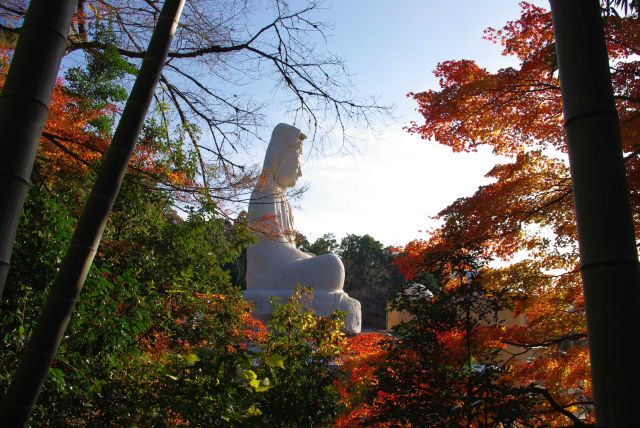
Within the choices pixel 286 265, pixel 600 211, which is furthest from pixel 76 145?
pixel 286 265

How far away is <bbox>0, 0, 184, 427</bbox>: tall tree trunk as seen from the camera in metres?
1.85

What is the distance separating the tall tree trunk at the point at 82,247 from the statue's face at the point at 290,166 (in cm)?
1254

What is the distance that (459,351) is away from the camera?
167 inches

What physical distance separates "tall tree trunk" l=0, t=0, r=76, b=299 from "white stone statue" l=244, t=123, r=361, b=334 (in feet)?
38.5

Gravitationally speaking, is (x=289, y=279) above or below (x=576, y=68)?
above

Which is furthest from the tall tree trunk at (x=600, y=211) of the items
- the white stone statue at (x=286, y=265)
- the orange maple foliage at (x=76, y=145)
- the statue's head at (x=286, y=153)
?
the statue's head at (x=286, y=153)

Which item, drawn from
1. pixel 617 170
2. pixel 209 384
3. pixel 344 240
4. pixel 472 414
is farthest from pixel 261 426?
pixel 344 240

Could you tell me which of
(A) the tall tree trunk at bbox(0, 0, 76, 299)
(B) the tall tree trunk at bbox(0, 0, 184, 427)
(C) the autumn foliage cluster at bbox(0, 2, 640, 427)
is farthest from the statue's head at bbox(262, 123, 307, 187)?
(A) the tall tree trunk at bbox(0, 0, 76, 299)

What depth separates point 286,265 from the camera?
47.6 ft

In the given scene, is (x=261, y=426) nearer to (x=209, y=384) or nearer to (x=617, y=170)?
(x=209, y=384)

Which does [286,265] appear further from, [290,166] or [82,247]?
[82,247]

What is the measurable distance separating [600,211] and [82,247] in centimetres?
166

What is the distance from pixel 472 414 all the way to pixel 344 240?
96.6 ft

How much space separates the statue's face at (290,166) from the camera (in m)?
14.8
